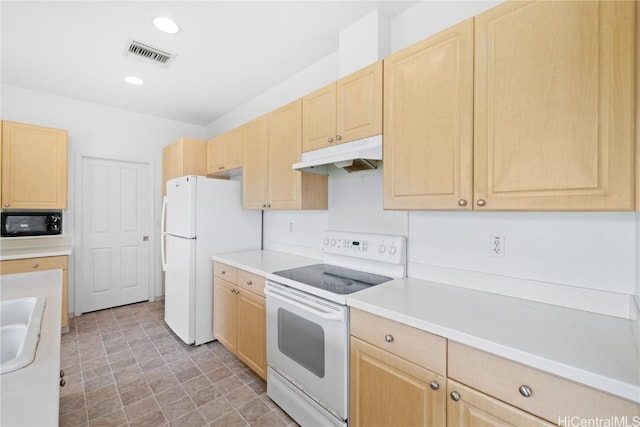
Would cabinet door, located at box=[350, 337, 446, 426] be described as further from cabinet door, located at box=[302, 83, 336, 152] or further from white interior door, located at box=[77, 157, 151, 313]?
white interior door, located at box=[77, 157, 151, 313]

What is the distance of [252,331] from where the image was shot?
7.43 ft

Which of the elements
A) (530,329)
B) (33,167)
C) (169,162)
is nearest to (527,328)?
(530,329)

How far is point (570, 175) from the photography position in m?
1.07

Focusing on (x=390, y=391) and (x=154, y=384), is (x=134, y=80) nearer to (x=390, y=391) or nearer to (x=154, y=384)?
(x=154, y=384)

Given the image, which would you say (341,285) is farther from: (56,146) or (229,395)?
(56,146)

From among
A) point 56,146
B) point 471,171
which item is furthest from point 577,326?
point 56,146

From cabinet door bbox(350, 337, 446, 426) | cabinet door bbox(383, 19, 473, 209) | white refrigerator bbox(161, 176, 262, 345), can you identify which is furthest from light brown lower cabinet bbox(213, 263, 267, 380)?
cabinet door bbox(383, 19, 473, 209)

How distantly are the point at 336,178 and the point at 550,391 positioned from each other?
179 cm

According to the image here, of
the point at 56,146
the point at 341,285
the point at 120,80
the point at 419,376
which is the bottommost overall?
the point at 419,376

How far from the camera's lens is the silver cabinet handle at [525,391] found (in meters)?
0.93

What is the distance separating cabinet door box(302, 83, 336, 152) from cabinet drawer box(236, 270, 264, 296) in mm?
1058

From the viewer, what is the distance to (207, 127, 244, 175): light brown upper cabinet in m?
2.93

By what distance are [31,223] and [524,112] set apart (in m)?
4.52

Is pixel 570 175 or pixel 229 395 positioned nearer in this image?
pixel 570 175
